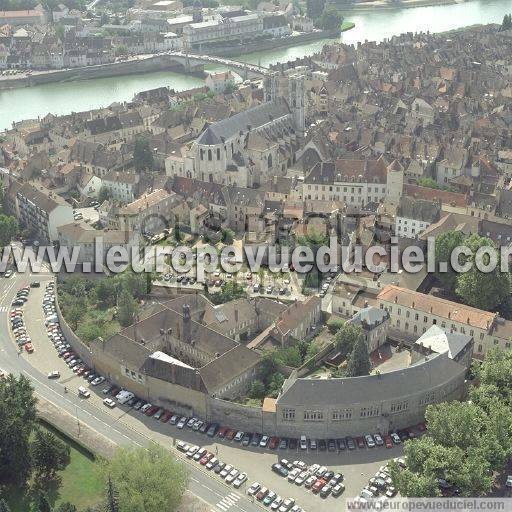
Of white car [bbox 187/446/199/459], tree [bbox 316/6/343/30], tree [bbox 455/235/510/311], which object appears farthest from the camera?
tree [bbox 316/6/343/30]

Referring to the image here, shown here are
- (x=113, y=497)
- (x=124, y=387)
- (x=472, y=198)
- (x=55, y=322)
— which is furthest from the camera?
(x=472, y=198)

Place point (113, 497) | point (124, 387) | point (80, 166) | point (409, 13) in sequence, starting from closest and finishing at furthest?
point (113, 497) < point (124, 387) < point (80, 166) < point (409, 13)

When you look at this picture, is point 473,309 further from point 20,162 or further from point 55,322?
point 20,162

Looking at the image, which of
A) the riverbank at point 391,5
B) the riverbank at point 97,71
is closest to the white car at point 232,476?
the riverbank at point 97,71

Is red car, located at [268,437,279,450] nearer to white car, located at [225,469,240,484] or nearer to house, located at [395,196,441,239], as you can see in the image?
white car, located at [225,469,240,484]

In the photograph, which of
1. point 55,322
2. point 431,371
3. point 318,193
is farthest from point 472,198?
point 55,322

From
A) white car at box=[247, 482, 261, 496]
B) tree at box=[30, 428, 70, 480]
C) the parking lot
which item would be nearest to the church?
the parking lot

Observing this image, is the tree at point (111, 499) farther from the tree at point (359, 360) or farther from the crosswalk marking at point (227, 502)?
the tree at point (359, 360)
